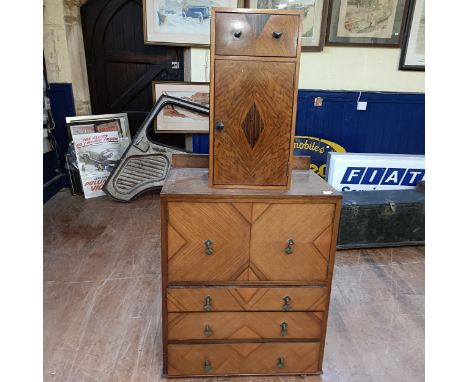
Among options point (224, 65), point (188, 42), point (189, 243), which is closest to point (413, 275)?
point (189, 243)

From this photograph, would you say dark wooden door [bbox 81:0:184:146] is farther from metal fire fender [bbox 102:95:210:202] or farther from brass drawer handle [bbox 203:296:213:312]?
brass drawer handle [bbox 203:296:213:312]

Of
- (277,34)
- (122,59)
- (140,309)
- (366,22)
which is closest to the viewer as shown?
(277,34)

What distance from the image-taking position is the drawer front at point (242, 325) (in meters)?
1.32

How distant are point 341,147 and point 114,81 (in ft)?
8.86

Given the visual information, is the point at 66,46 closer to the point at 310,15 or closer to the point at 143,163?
the point at 143,163

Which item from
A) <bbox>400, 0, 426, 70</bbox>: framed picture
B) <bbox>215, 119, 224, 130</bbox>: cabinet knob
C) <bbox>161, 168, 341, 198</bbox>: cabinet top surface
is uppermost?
<bbox>400, 0, 426, 70</bbox>: framed picture

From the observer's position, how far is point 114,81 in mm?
3680

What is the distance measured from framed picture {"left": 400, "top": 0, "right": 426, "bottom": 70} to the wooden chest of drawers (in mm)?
2767

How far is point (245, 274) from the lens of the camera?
1.28m

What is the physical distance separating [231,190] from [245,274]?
0.34 m

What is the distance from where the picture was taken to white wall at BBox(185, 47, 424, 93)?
333cm

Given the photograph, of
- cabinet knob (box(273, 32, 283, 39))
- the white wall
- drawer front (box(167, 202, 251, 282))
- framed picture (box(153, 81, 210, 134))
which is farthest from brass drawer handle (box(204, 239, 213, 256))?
the white wall

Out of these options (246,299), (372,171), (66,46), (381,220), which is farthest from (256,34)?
(66,46)

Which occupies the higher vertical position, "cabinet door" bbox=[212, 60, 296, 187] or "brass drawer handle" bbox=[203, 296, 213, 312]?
"cabinet door" bbox=[212, 60, 296, 187]
